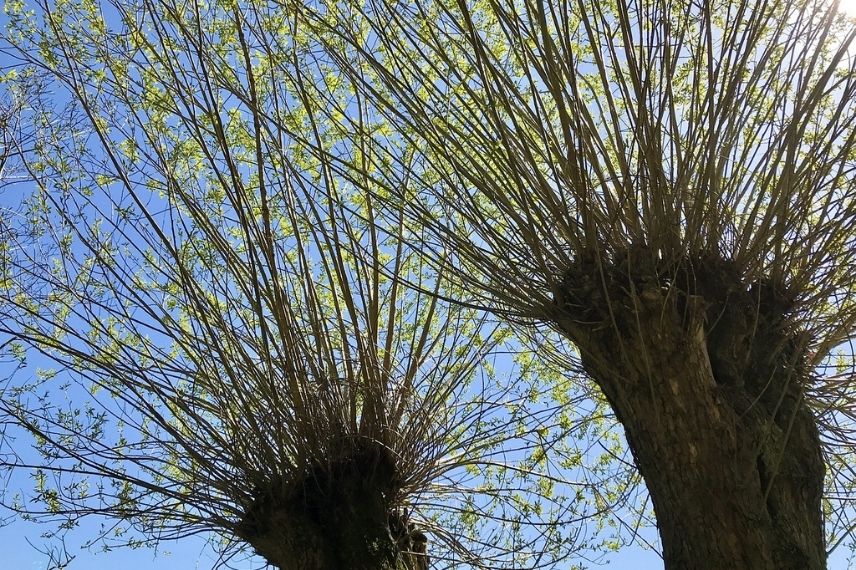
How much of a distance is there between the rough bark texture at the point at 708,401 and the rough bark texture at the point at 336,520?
1253 millimetres

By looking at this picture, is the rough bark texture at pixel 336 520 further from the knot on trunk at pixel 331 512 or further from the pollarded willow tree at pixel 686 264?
the pollarded willow tree at pixel 686 264

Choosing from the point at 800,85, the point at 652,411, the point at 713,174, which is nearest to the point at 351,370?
the point at 652,411

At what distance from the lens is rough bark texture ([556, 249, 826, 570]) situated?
2.61m

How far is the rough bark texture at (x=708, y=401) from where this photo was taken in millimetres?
2609

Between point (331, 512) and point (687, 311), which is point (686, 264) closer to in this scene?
point (687, 311)

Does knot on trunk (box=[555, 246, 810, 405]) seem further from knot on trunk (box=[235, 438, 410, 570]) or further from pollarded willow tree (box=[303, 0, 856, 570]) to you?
knot on trunk (box=[235, 438, 410, 570])

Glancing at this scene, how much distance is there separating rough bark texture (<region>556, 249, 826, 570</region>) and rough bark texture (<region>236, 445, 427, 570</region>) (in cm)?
125

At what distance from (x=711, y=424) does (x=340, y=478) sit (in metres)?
1.76

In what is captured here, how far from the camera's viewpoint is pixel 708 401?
9.29ft

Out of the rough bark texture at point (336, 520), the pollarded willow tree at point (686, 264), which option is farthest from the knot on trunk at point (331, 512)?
the pollarded willow tree at point (686, 264)

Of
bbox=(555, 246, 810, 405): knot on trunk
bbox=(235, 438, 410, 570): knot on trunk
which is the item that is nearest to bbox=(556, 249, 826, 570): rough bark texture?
bbox=(555, 246, 810, 405): knot on trunk

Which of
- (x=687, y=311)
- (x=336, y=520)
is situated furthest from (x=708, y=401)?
(x=336, y=520)

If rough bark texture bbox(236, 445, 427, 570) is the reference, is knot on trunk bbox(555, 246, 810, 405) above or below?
above

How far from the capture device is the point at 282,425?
12.3 feet
